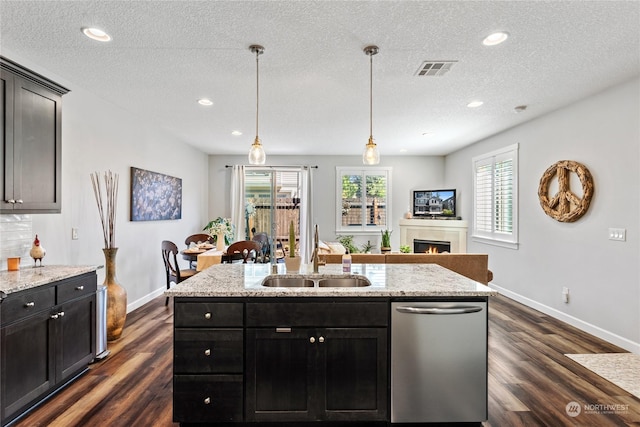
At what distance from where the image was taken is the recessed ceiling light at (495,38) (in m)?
2.38

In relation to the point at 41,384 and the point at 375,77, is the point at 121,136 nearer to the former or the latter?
the point at 41,384

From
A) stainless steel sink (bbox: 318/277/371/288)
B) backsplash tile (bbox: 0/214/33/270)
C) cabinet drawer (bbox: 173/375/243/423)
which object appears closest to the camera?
cabinet drawer (bbox: 173/375/243/423)

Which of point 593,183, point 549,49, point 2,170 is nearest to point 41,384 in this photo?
point 2,170

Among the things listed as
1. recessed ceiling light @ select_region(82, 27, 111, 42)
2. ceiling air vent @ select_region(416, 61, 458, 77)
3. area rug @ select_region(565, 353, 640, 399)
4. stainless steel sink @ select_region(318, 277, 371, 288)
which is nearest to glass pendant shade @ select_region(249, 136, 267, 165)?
stainless steel sink @ select_region(318, 277, 371, 288)

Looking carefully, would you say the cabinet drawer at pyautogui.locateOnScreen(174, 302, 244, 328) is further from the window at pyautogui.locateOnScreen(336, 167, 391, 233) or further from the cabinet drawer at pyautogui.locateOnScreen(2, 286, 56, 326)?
the window at pyautogui.locateOnScreen(336, 167, 391, 233)

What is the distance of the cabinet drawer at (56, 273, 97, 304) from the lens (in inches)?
95.5

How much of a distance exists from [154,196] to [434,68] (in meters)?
4.08

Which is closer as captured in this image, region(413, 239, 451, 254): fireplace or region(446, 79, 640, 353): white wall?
region(446, 79, 640, 353): white wall

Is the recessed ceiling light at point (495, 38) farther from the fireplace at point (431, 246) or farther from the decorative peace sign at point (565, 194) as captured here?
the fireplace at point (431, 246)

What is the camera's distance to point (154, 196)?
488 cm

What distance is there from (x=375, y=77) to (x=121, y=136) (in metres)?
3.18

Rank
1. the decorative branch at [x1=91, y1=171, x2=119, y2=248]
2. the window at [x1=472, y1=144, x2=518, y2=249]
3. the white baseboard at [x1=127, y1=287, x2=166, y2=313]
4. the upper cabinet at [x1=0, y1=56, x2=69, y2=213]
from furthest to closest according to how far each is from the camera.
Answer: the window at [x1=472, y1=144, x2=518, y2=249] < the white baseboard at [x1=127, y1=287, x2=166, y2=313] < the decorative branch at [x1=91, y1=171, x2=119, y2=248] < the upper cabinet at [x1=0, y1=56, x2=69, y2=213]

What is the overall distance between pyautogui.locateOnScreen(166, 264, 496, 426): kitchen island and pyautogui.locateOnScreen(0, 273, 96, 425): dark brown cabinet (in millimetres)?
1046

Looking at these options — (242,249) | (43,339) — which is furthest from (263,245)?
(43,339)
